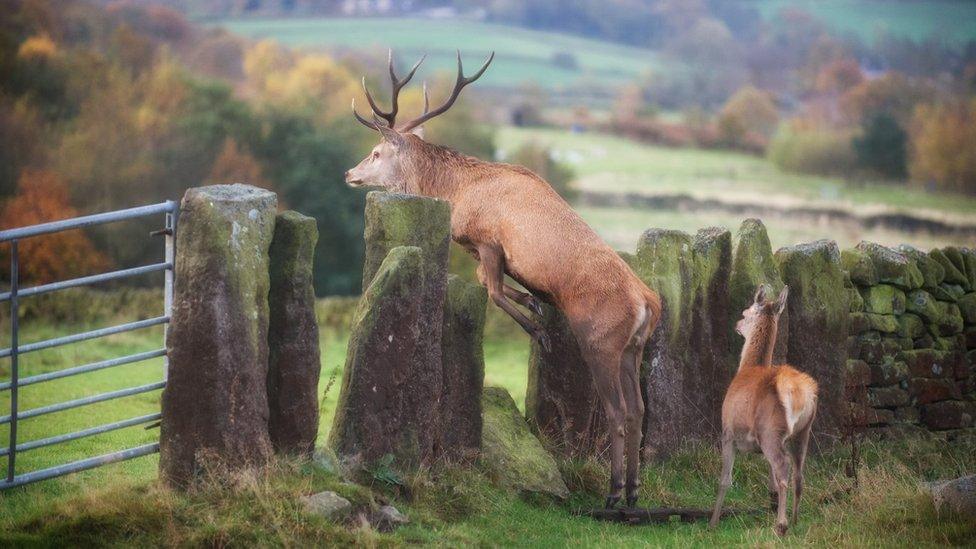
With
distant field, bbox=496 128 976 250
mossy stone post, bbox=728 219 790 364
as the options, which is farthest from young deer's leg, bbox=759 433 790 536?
distant field, bbox=496 128 976 250

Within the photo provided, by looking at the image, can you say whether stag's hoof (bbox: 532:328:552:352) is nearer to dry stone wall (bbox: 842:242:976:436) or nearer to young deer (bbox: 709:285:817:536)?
young deer (bbox: 709:285:817:536)

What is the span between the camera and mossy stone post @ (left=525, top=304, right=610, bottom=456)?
11305mm

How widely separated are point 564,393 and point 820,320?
2844 mm

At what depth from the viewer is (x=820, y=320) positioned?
40.5ft

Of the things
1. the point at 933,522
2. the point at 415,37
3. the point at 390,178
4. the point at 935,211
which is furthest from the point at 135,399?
the point at 415,37

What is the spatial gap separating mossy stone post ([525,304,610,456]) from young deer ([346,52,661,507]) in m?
0.22

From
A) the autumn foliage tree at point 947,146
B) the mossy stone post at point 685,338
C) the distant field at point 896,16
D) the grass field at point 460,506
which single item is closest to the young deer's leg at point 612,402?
the grass field at point 460,506

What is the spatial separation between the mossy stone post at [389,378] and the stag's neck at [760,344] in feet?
8.71

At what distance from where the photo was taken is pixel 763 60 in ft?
244

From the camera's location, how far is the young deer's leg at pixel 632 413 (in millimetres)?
10578

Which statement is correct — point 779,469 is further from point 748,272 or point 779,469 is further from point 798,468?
point 748,272

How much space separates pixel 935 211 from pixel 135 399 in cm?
4062

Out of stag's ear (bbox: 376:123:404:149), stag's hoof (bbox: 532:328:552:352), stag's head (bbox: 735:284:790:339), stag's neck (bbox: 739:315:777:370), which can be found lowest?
stag's hoof (bbox: 532:328:552:352)

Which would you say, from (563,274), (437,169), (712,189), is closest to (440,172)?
(437,169)
